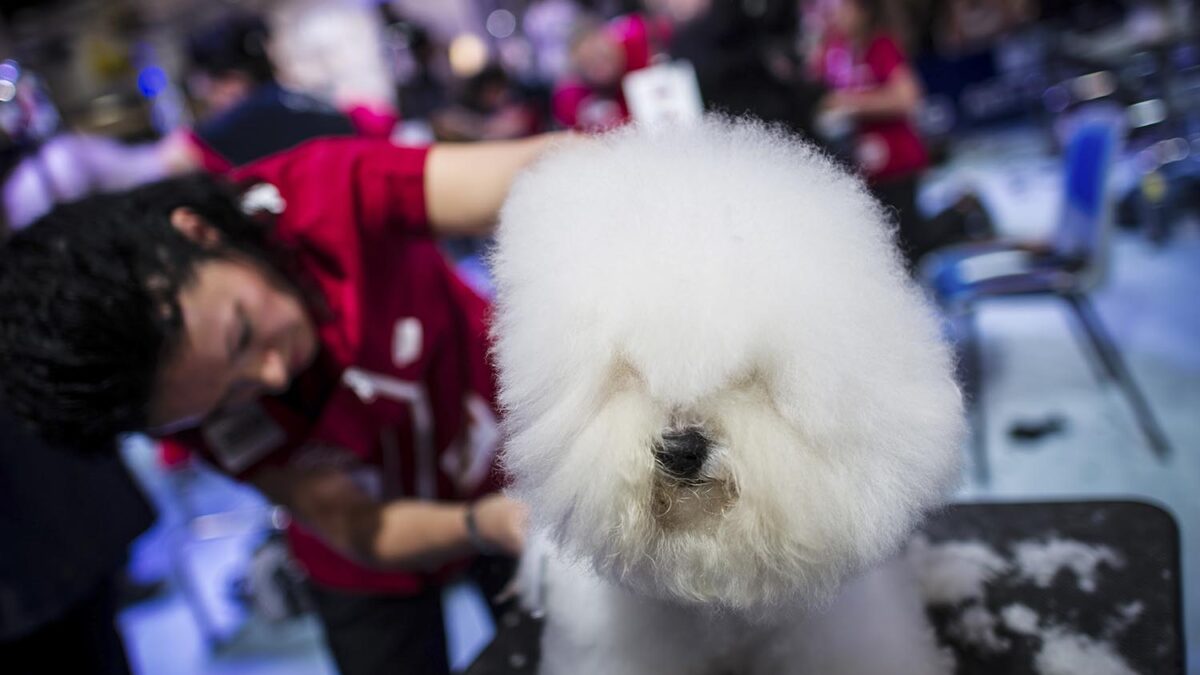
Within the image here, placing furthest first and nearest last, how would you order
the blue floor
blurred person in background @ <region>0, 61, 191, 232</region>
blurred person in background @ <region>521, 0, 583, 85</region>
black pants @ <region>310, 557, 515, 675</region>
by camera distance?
blurred person in background @ <region>521, 0, 583, 85</region> < blurred person in background @ <region>0, 61, 191, 232</region> < the blue floor < black pants @ <region>310, 557, 515, 675</region>

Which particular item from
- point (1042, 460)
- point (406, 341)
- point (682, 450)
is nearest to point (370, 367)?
point (406, 341)

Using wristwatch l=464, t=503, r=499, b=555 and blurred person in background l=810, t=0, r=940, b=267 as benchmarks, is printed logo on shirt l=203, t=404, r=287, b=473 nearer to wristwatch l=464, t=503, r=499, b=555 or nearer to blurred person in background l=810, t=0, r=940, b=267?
wristwatch l=464, t=503, r=499, b=555

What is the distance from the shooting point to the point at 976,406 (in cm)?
218

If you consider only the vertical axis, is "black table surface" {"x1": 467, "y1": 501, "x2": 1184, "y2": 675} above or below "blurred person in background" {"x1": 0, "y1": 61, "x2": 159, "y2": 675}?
above

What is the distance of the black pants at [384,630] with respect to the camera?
1130mm

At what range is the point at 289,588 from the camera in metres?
2.19

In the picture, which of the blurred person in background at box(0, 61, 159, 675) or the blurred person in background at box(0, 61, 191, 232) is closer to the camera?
the blurred person in background at box(0, 61, 159, 675)

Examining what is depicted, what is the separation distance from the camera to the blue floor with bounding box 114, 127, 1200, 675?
1.85m

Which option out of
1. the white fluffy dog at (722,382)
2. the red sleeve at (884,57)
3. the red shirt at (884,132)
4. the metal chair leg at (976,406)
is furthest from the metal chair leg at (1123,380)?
the white fluffy dog at (722,382)

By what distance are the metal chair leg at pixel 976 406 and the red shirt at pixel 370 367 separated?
3.74ft

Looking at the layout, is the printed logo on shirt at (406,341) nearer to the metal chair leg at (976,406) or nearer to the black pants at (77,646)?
the black pants at (77,646)

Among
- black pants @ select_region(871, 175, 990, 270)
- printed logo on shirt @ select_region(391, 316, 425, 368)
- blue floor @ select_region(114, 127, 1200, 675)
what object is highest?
printed logo on shirt @ select_region(391, 316, 425, 368)

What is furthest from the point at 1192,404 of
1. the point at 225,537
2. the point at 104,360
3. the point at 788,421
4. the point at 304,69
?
the point at 304,69

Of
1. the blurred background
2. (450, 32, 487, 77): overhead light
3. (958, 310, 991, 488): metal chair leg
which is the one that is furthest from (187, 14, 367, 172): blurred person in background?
(450, 32, 487, 77): overhead light
